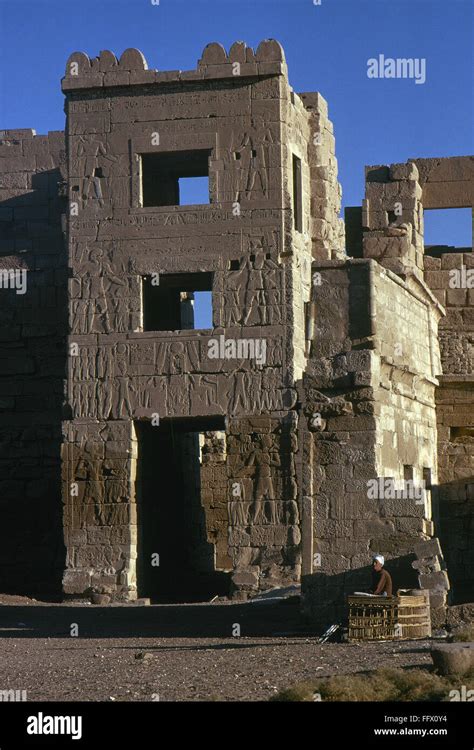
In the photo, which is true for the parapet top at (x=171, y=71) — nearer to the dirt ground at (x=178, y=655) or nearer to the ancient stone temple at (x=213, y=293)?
the ancient stone temple at (x=213, y=293)

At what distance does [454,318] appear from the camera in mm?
23375

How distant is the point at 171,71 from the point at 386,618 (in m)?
12.8

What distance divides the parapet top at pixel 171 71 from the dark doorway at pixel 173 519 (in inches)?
226

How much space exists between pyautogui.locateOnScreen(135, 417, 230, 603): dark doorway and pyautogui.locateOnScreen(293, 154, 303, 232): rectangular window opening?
365 cm

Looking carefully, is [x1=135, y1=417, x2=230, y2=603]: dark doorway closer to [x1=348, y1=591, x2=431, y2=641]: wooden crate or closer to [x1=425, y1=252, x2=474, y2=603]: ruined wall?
[x1=425, y1=252, x2=474, y2=603]: ruined wall

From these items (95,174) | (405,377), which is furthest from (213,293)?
(405,377)

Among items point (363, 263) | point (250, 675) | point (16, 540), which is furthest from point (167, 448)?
point (250, 675)

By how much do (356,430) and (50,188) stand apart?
51.2ft

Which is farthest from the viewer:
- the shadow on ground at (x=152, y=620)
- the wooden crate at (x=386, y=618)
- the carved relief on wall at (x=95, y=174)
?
the carved relief on wall at (x=95, y=174)

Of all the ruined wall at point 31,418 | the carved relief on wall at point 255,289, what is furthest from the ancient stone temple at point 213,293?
the ruined wall at point 31,418

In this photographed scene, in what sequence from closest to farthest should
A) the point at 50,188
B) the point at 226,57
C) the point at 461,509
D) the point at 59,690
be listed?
the point at 59,690 < the point at 461,509 < the point at 226,57 < the point at 50,188

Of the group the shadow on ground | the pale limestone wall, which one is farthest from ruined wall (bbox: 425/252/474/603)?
the shadow on ground

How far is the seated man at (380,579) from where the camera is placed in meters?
15.3
